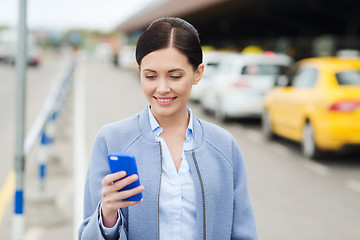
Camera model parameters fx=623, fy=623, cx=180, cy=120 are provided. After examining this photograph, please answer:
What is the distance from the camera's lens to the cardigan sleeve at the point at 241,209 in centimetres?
215

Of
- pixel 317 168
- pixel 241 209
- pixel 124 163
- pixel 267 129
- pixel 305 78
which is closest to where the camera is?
pixel 124 163

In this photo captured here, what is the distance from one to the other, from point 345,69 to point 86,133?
17.9ft

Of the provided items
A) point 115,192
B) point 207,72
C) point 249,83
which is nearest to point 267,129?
point 249,83

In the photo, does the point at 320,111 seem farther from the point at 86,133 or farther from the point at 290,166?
the point at 86,133

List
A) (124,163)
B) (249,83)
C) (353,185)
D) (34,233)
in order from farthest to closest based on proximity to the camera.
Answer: (249,83) → (353,185) → (34,233) → (124,163)

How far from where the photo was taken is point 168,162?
80.7 inches

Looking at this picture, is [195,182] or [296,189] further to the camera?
[296,189]

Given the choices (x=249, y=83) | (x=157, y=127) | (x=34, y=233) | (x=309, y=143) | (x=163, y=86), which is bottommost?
(x=34, y=233)

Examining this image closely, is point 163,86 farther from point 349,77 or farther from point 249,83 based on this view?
point 249,83

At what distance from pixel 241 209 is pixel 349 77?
26.1 ft

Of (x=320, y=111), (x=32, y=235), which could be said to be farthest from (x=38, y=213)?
(x=320, y=111)

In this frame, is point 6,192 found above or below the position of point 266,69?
below

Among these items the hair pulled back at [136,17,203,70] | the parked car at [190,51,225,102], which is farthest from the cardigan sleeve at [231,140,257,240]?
the parked car at [190,51,225,102]

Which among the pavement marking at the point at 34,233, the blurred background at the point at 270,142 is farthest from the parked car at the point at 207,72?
the pavement marking at the point at 34,233
